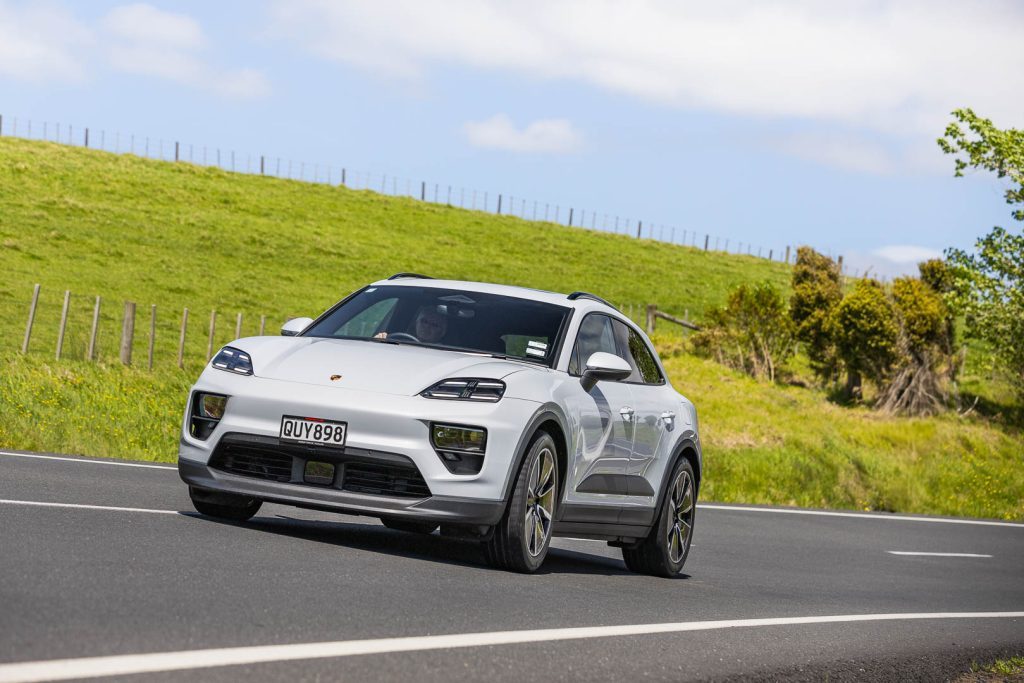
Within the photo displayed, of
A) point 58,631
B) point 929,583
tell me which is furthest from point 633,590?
point 929,583

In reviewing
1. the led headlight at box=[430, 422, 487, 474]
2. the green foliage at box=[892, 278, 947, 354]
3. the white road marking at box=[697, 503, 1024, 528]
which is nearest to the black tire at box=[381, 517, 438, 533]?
the led headlight at box=[430, 422, 487, 474]

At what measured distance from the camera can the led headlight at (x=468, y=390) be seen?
8.09m

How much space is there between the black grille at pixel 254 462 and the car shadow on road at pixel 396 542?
668mm

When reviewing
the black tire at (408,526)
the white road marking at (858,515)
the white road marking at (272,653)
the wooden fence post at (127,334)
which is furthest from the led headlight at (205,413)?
the wooden fence post at (127,334)

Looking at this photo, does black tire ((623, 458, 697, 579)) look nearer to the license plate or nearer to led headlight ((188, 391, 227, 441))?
the license plate

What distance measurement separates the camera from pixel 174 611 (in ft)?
18.6

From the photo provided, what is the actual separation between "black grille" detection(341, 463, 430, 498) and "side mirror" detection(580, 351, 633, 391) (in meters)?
1.52

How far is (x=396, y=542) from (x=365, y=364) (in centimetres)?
171

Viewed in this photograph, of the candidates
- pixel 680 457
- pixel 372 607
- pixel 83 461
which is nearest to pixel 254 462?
pixel 372 607

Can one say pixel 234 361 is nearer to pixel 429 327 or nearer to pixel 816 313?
pixel 429 327

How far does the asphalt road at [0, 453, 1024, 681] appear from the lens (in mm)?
5168

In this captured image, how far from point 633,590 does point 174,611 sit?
4041 mm

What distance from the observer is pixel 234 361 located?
8.50m

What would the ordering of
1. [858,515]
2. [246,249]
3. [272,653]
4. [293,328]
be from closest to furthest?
[272,653], [293,328], [858,515], [246,249]
